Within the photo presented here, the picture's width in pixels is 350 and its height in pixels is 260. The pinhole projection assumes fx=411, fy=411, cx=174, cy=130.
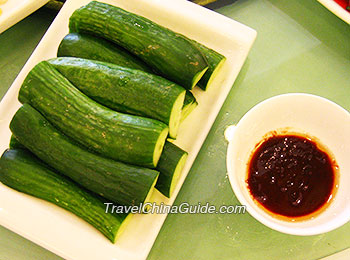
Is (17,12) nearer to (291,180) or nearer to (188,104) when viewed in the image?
(188,104)

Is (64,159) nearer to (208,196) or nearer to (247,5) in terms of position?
(208,196)

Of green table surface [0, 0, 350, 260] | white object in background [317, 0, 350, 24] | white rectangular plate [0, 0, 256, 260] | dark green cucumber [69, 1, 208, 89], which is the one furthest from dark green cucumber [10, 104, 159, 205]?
white object in background [317, 0, 350, 24]

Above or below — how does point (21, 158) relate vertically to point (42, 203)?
above

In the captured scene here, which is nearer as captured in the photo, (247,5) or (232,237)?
(232,237)

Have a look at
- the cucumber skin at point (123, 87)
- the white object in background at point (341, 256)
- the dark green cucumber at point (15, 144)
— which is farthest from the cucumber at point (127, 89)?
the white object in background at point (341, 256)

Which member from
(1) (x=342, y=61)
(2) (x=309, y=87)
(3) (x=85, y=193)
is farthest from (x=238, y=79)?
(3) (x=85, y=193)

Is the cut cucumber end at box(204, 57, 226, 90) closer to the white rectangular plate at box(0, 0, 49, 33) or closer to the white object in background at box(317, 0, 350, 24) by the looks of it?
the white object in background at box(317, 0, 350, 24)

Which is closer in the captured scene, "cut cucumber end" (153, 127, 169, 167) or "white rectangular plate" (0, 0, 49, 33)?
"cut cucumber end" (153, 127, 169, 167)
